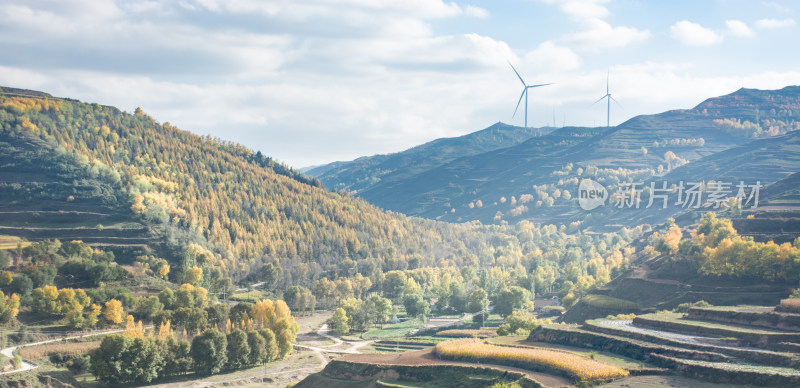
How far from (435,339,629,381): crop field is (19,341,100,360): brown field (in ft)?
190

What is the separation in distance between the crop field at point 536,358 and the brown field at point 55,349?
57.9m

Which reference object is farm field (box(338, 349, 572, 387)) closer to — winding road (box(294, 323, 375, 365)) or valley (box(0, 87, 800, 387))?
valley (box(0, 87, 800, 387))

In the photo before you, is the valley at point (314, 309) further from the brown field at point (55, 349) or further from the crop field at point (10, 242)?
the crop field at point (10, 242)

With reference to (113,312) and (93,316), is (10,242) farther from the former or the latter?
(93,316)

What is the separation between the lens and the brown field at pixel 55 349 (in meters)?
100

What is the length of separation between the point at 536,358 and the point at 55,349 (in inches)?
2919

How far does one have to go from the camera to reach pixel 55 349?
103938 millimetres

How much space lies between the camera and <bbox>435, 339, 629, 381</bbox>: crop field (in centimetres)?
6919

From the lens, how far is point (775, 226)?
13888cm

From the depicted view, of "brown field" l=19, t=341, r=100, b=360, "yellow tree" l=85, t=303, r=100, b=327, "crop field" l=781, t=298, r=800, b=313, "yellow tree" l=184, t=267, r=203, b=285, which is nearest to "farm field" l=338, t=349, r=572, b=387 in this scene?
"crop field" l=781, t=298, r=800, b=313

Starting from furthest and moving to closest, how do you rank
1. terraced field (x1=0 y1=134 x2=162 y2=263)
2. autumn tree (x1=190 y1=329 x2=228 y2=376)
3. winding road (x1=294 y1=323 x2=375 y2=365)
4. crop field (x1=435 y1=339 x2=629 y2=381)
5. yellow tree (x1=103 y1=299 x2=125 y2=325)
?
1. terraced field (x1=0 y1=134 x2=162 y2=263)
2. winding road (x1=294 y1=323 x2=375 y2=365)
3. yellow tree (x1=103 y1=299 x2=125 y2=325)
4. autumn tree (x1=190 y1=329 x2=228 y2=376)
5. crop field (x1=435 y1=339 x2=629 y2=381)

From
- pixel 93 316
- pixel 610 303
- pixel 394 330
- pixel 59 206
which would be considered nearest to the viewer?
pixel 93 316

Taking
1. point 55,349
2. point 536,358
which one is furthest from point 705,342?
point 55,349

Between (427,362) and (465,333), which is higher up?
(427,362)
